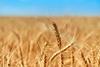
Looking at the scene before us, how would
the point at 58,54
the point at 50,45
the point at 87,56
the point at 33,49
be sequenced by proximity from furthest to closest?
1. the point at 33,49
2. the point at 50,45
3. the point at 87,56
4. the point at 58,54

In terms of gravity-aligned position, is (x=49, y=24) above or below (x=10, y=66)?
above

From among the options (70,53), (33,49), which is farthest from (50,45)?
(33,49)

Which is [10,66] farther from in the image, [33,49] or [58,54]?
[33,49]

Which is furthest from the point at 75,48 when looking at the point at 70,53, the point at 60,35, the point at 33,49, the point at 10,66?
the point at 33,49

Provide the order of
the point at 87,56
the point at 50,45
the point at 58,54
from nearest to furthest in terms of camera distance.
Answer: the point at 58,54 → the point at 87,56 → the point at 50,45

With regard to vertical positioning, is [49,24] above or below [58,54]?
above

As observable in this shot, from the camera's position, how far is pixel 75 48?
8.05 ft

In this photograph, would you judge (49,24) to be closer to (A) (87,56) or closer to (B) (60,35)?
(B) (60,35)

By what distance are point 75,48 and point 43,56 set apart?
274mm

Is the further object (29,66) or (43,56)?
(29,66)

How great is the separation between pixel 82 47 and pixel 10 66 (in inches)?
16.3

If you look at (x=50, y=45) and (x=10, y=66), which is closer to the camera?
(x=10, y=66)

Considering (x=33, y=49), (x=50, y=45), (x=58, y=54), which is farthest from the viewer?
(x=33, y=49)

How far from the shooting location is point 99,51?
7.90 ft
